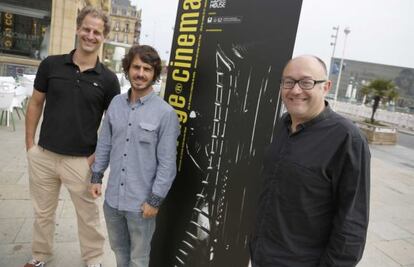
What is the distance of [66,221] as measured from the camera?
3873 mm

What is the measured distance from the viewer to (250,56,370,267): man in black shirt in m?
1.36

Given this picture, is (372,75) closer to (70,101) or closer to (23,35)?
(23,35)

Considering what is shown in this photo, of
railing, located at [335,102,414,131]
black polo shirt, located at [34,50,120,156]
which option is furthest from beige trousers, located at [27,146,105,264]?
railing, located at [335,102,414,131]

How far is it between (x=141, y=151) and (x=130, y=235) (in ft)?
2.05

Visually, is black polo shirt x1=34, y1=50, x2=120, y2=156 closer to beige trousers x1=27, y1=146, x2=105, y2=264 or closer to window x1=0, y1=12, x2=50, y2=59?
beige trousers x1=27, y1=146, x2=105, y2=264

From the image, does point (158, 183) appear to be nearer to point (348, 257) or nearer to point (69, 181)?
point (69, 181)

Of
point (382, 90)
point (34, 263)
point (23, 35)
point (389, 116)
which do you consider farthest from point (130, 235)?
point (389, 116)

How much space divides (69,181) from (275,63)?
1822mm

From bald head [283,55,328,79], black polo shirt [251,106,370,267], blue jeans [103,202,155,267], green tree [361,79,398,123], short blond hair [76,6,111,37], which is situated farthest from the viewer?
green tree [361,79,398,123]

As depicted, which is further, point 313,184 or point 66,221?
point 66,221

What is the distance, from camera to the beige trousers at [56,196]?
2.61 meters

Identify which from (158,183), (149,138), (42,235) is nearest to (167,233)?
(158,183)

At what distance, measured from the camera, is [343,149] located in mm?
1363

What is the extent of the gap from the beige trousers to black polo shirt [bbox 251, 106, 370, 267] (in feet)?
A: 5.19
